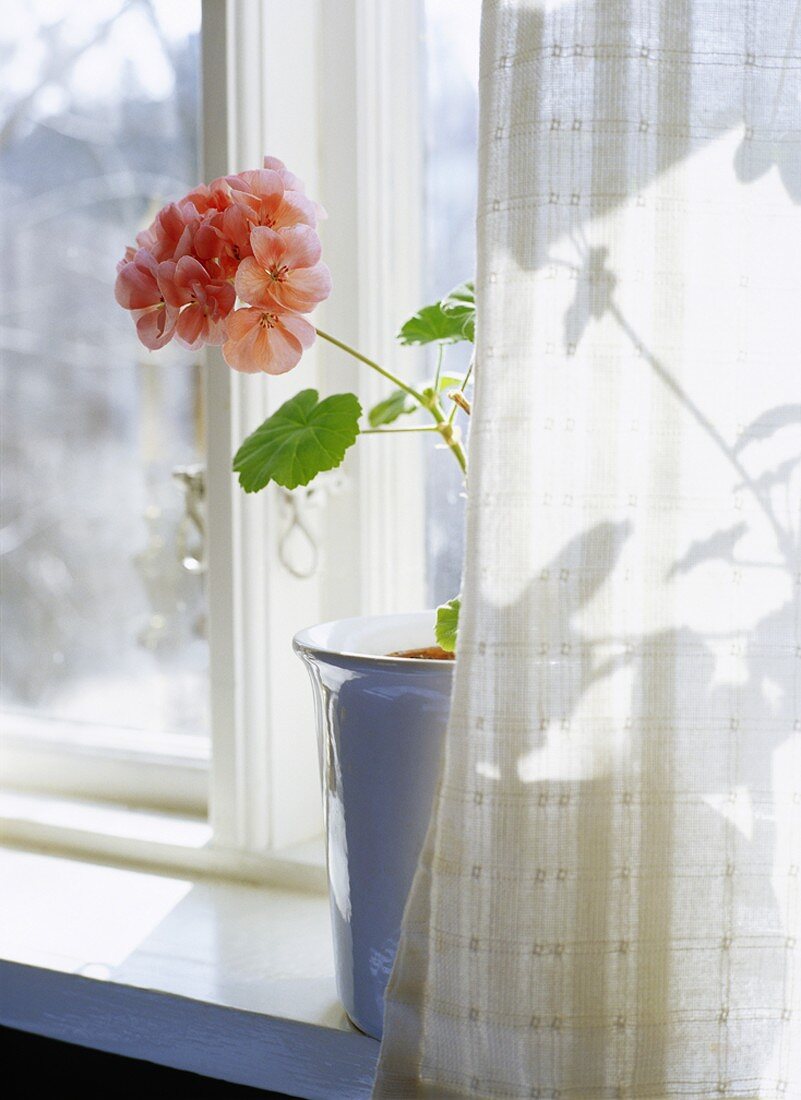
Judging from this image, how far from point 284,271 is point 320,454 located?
132 mm

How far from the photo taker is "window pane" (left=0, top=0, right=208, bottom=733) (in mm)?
1440

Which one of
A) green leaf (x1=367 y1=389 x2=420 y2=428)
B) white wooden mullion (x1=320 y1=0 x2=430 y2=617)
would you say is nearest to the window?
white wooden mullion (x1=320 y1=0 x2=430 y2=617)

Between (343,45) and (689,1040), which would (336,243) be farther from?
(689,1040)

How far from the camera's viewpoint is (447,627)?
87 centimetres

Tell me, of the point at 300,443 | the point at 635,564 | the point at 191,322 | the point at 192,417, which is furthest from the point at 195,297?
the point at 192,417

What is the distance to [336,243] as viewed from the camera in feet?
4.06

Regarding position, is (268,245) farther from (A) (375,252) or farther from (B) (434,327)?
(A) (375,252)

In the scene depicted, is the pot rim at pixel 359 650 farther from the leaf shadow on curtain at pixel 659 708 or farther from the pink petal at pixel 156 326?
the pink petal at pixel 156 326

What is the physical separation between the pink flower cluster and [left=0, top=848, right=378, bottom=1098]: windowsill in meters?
0.52

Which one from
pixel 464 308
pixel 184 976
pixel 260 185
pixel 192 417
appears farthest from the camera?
pixel 192 417

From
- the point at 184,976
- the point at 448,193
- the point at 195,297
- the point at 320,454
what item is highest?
the point at 448,193

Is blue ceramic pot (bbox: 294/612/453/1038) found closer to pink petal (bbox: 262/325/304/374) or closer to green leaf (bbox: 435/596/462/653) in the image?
green leaf (bbox: 435/596/462/653)

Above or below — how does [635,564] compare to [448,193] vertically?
below

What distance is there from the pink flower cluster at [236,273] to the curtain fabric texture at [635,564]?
0.50 feet
